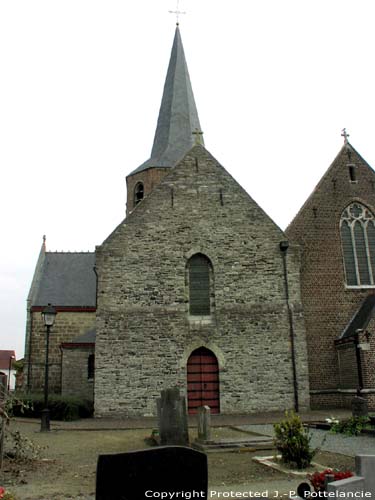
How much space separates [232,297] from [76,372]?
913 cm

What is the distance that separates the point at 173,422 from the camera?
1065cm

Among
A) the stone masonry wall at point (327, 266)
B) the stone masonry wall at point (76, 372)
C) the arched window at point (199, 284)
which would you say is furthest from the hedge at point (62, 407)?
the stone masonry wall at point (327, 266)

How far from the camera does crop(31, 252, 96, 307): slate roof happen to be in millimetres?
28016

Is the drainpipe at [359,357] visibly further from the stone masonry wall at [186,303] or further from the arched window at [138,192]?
the arched window at [138,192]

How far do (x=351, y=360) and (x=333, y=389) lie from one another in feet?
4.98

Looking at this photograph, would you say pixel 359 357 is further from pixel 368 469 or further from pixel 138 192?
pixel 138 192

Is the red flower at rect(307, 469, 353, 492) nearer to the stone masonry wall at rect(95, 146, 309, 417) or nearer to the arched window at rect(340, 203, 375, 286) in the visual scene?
the stone masonry wall at rect(95, 146, 309, 417)

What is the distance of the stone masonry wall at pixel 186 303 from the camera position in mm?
18062

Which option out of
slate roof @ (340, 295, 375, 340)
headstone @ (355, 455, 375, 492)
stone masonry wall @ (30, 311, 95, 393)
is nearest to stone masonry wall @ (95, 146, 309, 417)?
slate roof @ (340, 295, 375, 340)

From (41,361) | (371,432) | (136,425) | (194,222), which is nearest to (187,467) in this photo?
(371,432)

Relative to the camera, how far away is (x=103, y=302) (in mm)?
18656

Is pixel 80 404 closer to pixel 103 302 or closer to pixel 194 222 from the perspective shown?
pixel 103 302

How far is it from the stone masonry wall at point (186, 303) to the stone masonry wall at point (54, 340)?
952 centimetres

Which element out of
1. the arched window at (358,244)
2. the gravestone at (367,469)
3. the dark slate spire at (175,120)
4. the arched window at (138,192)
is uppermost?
the dark slate spire at (175,120)
